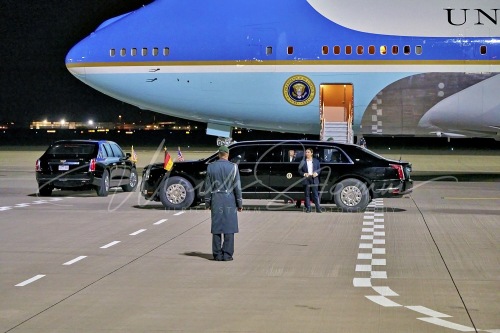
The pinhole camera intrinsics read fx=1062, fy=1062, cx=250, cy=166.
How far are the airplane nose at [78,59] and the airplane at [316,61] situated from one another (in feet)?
0.14

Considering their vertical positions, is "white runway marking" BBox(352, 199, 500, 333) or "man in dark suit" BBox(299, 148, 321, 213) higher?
"man in dark suit" BBox(299, 148, 321, 213)

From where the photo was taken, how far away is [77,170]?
27.9 m

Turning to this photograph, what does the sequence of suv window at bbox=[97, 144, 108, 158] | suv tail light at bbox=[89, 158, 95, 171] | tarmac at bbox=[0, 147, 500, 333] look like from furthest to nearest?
1. suv window at bbox=[97, 144, 108, 158]
2. suv tail light at bbox=[89, 158, 95, 171]
3. tarmac at bbox=[0, 147, 500, 333]

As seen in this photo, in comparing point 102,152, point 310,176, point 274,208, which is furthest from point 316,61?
point 310,176

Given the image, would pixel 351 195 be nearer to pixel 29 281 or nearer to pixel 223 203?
pixel 223 203

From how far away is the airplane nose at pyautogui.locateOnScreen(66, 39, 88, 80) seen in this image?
107 feet

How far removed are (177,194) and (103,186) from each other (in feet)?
17.4

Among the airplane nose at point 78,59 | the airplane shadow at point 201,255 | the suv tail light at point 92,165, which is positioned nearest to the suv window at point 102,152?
the suv tail light at point 92,165

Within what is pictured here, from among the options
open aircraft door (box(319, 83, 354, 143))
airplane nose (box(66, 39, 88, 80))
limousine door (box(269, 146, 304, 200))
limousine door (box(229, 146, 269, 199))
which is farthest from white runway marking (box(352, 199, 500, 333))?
airplane nose (box(66, 39, 88, 80))

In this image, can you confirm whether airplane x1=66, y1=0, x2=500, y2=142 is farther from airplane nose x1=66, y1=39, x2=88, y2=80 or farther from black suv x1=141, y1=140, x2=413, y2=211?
black suv x1=141, y1=140, x2=413, y2=211

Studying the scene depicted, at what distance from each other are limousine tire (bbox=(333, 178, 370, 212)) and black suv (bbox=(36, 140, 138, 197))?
7647 mm

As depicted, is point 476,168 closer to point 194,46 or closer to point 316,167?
point 194,46

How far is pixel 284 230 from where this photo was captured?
61.0ft

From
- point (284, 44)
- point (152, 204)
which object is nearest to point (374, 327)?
point (152, 204)
